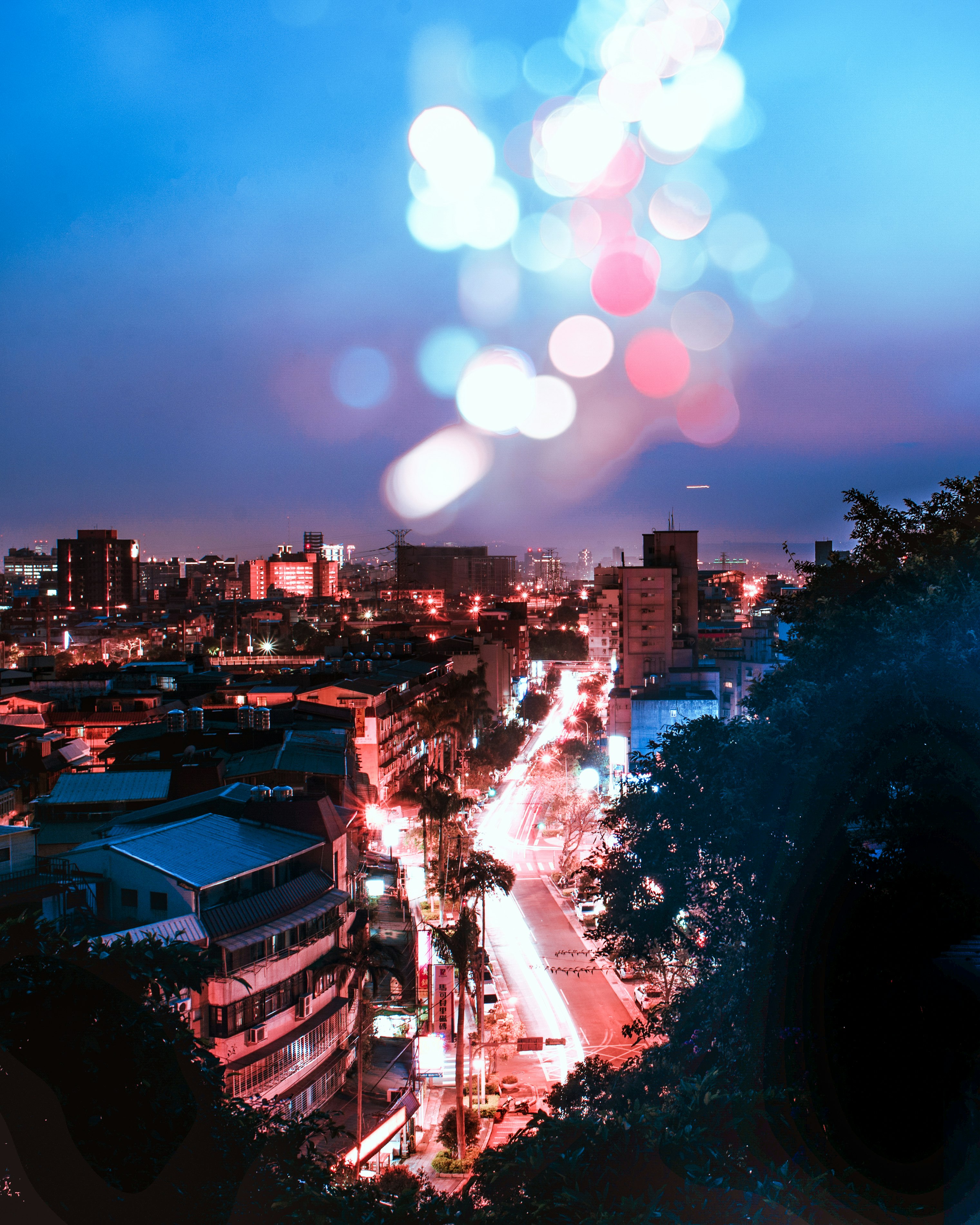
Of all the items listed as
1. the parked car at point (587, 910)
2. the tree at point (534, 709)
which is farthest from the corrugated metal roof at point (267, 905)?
the tree at point (534, 709)

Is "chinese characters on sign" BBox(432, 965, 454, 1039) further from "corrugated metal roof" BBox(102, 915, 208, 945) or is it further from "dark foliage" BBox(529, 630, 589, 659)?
"dark foliage" BBox(529, 630, 589, 659)

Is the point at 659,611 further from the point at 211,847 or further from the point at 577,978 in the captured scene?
the point at 211,847

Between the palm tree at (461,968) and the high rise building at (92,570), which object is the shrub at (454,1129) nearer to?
the palm tree at (461,968)

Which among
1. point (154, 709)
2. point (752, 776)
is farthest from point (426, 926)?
point (154, 709)

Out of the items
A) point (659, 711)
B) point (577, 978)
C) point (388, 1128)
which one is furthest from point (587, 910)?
point (388, 1128)

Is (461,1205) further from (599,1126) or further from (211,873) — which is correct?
(211,873)
